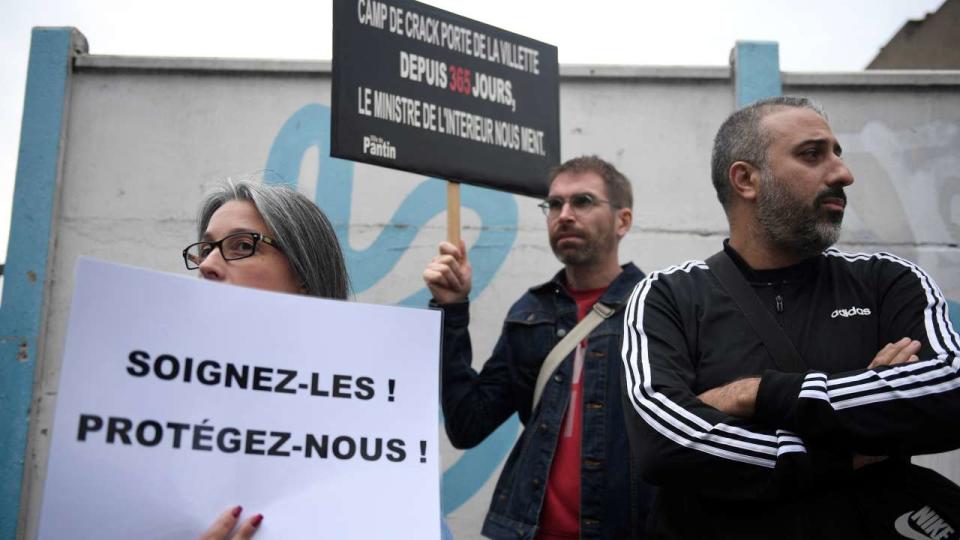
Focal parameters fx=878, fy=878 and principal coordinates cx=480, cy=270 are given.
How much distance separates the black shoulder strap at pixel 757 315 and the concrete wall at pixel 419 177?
285 cm

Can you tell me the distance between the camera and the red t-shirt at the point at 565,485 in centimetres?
303

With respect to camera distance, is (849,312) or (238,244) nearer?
(238,244)

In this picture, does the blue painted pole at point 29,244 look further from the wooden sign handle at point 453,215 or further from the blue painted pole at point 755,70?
the blue painted pole at point 755,70

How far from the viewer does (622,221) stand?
12.8 feet

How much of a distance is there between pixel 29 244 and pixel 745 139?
14.1ft

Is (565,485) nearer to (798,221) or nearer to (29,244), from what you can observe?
(798,221)

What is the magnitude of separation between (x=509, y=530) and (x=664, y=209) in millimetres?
3043

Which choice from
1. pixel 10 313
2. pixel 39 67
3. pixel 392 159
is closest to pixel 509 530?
pixel 392 159

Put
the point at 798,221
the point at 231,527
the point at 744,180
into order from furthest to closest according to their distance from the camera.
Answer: the point at 744,180, the point at 798,221, the point at 231,527

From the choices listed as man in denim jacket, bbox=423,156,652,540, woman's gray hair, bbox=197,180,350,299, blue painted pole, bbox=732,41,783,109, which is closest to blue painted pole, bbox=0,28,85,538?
man in denim jacket, bbox=423,156,652,540

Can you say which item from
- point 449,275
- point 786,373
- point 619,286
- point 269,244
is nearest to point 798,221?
point 786,373

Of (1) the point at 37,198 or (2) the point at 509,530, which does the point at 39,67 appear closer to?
(1) the point at 37,198

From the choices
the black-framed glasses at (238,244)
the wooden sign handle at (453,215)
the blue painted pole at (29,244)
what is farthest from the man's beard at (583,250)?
the blue painted pole at (29,244)

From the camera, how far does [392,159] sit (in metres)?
3.10
